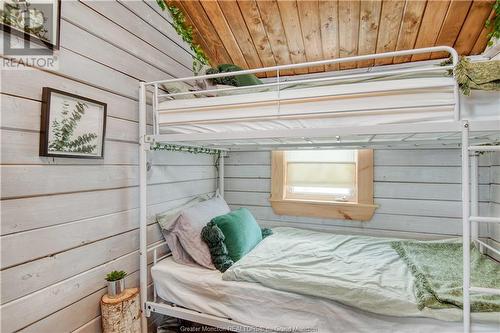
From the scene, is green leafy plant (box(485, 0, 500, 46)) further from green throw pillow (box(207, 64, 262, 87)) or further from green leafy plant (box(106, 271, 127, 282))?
green leafy plant (box(106, 271, 127, 282))

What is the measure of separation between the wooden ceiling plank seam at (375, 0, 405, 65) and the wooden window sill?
1425mm

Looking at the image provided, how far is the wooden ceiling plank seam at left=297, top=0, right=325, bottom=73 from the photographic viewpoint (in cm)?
196

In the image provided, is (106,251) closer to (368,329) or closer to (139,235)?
(139,235)

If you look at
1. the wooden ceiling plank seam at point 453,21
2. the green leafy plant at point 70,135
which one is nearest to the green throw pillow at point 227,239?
the green leafy plant at point 70,135

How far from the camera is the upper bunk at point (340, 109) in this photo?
3.79ft

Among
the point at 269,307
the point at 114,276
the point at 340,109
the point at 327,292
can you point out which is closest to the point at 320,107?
the point at 340,109

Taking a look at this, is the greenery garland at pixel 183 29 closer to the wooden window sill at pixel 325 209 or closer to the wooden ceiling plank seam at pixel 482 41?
the wooden window sill at pixel 325 209

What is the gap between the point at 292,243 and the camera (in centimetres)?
204

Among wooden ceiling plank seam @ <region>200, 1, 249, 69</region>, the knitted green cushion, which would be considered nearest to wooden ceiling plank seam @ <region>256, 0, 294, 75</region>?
wooden ceiling plank seam @ <region>200, 1, 249, 69</region>

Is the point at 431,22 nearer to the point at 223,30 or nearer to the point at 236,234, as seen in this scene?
the point at 223,30

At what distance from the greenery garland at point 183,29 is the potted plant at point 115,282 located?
1.76 meters

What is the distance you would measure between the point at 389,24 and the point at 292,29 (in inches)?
30.0

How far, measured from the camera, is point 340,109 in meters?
1.32

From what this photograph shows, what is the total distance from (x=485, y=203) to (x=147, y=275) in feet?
8.79
